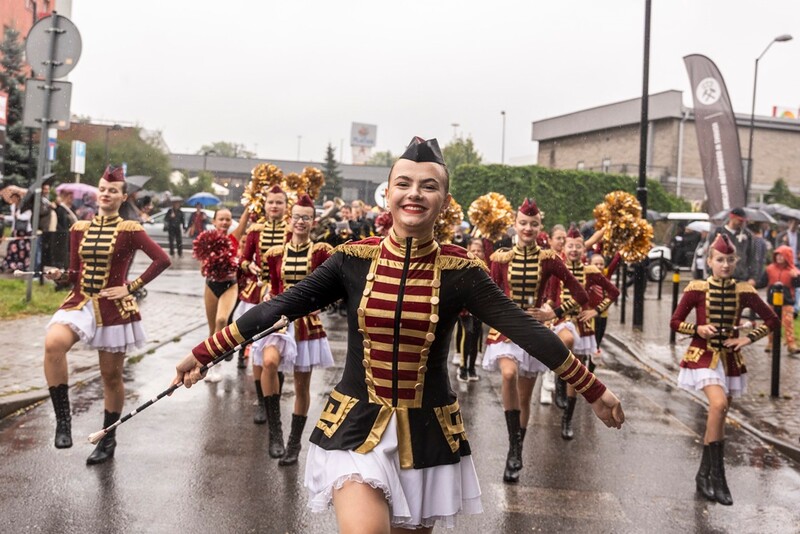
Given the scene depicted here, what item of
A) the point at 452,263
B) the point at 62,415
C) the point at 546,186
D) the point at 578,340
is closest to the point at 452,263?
the point at 452,263

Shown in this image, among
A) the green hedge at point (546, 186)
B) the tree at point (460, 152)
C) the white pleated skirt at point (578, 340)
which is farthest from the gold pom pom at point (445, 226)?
the tree at point (460, 152)

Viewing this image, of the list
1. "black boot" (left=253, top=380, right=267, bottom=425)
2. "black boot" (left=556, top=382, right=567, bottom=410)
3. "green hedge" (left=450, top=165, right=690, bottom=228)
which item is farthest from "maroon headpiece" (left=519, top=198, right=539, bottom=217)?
"green hedge" (left=450, top=165, right=690, bottom=228)

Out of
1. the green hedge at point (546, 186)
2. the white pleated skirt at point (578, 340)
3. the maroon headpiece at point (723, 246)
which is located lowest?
the white pleated skirt at point (578, 340)

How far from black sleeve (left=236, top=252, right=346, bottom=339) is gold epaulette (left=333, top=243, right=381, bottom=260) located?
0.04 meters

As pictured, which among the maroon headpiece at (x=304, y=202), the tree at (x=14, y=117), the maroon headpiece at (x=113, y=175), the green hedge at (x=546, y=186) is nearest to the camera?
the maroon headpiece at (x=113, y=175)

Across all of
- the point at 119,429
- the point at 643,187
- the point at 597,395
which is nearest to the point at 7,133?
the point at 643,187

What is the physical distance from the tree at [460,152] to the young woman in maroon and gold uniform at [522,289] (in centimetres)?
5502

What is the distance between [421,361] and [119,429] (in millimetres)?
4676

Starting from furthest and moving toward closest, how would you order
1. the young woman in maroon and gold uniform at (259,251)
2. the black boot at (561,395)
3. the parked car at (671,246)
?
1. the parked car at (671,246)
2. the black boot at (561,395)
3. the young woman in maroon and gold uniform at (259,251)

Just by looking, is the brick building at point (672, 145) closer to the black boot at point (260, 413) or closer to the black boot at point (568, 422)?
the black boot at point (568, 422)

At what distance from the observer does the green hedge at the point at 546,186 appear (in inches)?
1506

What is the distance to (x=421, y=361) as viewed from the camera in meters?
3.44

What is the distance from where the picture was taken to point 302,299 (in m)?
3.56

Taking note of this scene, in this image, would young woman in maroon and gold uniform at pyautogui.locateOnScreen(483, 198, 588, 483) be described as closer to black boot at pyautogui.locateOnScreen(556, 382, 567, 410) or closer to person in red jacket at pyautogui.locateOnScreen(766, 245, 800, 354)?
black boot at pyautogui.locateOnScreen(556, 382, 567, 410)
